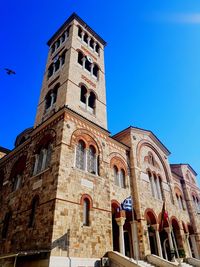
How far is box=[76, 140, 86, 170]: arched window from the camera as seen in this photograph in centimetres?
1455

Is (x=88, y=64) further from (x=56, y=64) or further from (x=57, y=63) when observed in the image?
(x=56, y=64)

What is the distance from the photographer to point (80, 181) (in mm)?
13594

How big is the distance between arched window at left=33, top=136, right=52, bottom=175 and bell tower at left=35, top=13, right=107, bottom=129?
298cm

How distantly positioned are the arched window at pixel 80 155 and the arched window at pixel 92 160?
2.08 feet

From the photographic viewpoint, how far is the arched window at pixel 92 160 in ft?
50.2

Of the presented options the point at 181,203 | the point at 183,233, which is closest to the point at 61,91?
the point at 183,233

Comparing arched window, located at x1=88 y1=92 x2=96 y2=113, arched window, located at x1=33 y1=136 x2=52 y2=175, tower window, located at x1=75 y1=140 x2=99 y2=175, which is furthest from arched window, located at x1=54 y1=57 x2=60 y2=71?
tower window, located at x1=75 y1=140 x2=99 y2=175

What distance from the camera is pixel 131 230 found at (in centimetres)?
1672

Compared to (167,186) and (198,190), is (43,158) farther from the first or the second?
(198,190)

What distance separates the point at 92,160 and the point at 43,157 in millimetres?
3452

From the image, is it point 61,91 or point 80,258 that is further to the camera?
point 61,91

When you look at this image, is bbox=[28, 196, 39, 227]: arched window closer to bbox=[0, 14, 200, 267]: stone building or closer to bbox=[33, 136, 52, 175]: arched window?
bbox=[0, 14, 200, 267]: stone building

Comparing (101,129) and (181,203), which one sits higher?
(101,129)

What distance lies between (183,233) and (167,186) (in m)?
4.67
